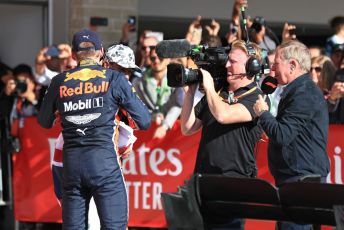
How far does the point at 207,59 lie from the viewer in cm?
623

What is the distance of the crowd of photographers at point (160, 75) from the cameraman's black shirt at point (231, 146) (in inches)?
76.6

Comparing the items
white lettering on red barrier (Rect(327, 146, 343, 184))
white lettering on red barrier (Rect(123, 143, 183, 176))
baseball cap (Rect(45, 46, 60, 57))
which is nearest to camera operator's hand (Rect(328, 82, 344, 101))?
white lettering on red barrier (Rect(327, 146, 343, 184))

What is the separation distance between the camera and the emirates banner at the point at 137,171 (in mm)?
9227

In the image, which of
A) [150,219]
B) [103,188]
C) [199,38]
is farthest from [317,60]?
[103,188]

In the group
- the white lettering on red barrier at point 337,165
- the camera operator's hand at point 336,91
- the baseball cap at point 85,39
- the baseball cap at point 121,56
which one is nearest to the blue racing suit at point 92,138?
the baseball cap at point 85,39

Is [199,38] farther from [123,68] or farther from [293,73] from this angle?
[293,73]

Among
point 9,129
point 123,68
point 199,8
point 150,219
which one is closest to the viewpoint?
point 123,68

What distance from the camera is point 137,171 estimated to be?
30.7 feet

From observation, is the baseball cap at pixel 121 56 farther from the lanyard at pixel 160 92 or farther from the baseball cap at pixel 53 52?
the baseball cap at pixel 53 52

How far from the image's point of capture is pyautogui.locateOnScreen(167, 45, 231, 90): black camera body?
20.1ft

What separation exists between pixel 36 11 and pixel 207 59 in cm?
678

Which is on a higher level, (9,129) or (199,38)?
(199,38)

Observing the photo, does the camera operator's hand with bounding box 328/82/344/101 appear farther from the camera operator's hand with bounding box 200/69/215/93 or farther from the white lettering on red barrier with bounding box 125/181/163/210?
the camera operator's hand with bounding box 200/69/215/93

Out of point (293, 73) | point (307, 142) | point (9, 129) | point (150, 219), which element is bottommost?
point (150, 219)
